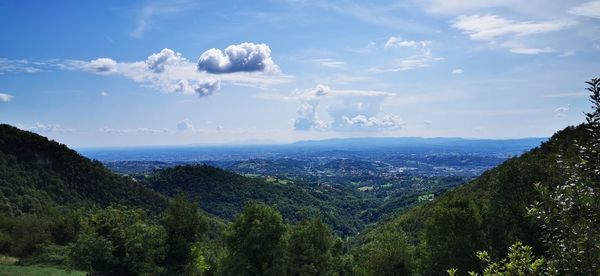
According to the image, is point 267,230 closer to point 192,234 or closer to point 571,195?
point 192,234

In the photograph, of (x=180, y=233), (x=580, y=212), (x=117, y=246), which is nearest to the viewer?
(x=580, y=212)

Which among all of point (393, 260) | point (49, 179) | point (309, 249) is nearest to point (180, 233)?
point (309, 249)

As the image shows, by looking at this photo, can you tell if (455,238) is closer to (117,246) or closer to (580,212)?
(580,212)

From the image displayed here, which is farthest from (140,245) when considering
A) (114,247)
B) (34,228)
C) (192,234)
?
(34,228)

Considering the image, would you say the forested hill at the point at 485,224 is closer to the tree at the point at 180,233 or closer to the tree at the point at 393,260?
the tree at the point at 393,260

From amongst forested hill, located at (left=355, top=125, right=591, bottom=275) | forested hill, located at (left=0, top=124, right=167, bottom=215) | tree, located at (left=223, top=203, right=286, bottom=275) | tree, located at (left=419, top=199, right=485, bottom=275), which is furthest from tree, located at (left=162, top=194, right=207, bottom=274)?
forested hill, located at (left=0, top=124, right=167, bottom=215)

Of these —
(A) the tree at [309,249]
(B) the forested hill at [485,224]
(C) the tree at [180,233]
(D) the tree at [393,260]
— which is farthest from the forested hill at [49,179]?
(B) the forested hill at [485,224]

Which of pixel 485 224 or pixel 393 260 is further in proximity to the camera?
pixel 393 260
